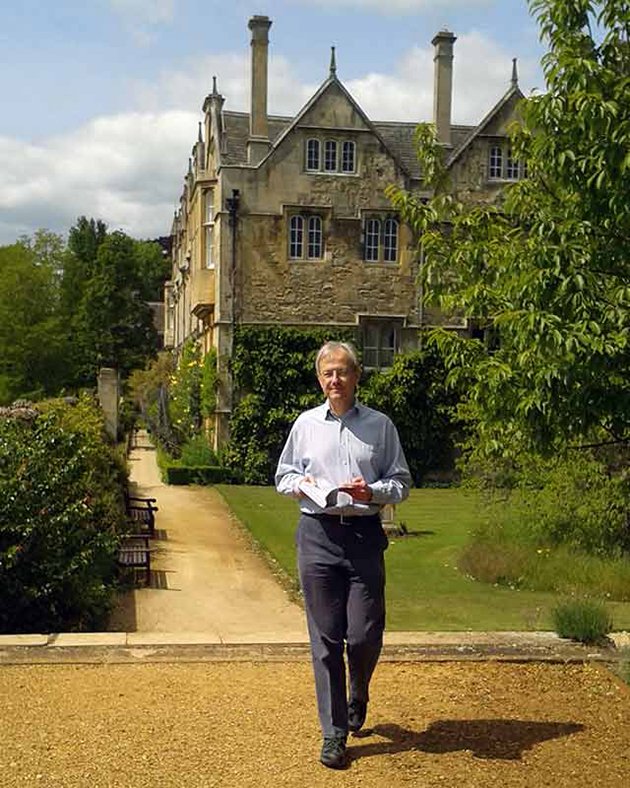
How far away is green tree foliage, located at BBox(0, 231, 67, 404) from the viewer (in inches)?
2008

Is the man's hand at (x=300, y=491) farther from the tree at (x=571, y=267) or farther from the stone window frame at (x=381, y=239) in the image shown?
the stone window frame at (x=381, y=239)

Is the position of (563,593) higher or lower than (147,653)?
lower

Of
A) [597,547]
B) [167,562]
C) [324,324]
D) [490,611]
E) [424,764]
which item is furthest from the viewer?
[324,324]

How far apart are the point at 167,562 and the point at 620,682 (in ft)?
31.7

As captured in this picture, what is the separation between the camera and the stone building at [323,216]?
28484mm

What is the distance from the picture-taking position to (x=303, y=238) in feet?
94.9

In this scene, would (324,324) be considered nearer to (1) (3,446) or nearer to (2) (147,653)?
(1) (3,446)

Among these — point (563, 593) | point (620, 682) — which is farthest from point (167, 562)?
point (620, 682)

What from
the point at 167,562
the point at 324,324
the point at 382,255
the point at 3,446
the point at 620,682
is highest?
the point at 382,255

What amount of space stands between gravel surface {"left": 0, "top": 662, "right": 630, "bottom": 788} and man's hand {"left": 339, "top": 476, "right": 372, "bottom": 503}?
1260mm

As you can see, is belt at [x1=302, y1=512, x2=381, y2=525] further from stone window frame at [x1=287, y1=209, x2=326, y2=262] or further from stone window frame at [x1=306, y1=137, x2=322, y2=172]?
stone window frame at [x1=306, y1=137, x2=322, y2=172]

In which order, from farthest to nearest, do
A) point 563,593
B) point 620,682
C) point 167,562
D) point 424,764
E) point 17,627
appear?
point 167,562 < point 563,593 < point 17,627 < point 620,682 < point 424,764

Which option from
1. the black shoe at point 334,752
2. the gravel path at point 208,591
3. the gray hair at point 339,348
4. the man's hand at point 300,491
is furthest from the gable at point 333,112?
the black shoe at point 334,752

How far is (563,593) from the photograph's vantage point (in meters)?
12.6
